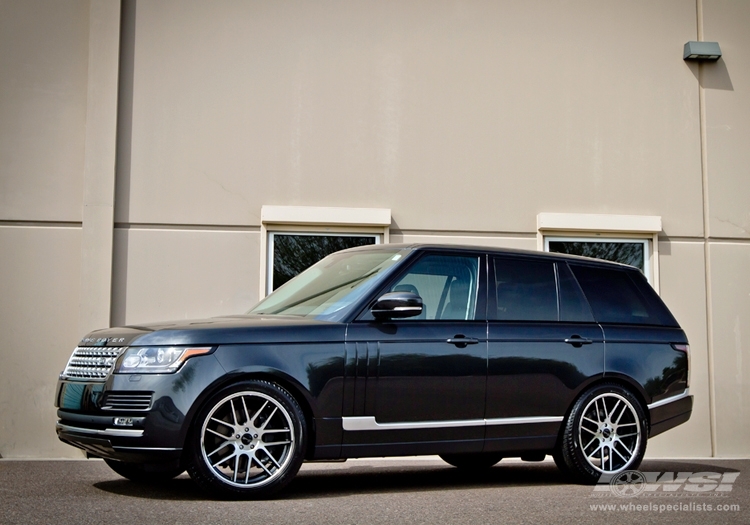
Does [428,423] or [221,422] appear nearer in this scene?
[221,422]

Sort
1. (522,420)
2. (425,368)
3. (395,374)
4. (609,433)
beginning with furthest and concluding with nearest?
(609,433)
(522,420)
(425,368)
(395,374)

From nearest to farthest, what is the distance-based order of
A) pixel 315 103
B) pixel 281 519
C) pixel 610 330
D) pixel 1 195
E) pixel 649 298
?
pixel 281 519 → pixel 610 330 → pixel 649 298 → pixel 1 195 → pixel 315 103

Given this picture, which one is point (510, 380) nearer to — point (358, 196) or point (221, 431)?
point (221, 431)

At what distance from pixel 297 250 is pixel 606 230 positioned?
3748mm

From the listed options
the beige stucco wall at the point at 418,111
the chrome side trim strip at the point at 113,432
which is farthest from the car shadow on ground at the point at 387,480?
the beige stucco wall at the point at 418,111

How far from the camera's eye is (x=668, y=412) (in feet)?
27.1

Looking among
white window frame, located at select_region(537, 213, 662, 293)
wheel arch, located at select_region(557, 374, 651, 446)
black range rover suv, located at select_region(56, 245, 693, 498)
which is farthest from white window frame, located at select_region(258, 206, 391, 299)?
wheel arch, located at select_region(557, 374, 651, 446)

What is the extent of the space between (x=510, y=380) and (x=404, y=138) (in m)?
4.93

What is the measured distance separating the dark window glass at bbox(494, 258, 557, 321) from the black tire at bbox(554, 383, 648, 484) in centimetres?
76

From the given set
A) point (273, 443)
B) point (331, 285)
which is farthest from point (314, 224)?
point (273, 443)

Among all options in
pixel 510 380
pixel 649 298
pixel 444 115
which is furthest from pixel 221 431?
pixel 444 115

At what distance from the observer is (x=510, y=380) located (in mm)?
7402

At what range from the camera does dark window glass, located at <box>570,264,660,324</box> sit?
27.0 ft

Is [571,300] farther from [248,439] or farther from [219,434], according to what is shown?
[219,434]
